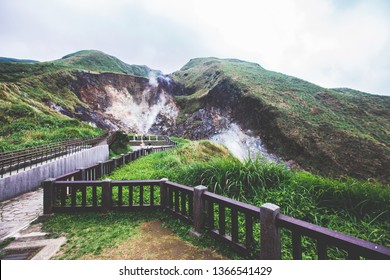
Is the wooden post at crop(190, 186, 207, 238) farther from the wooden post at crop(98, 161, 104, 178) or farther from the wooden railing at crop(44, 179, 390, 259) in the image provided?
the wooden post at crop(98, 161, 104, 178)

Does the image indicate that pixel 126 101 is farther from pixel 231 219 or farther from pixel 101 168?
pixel 231 219

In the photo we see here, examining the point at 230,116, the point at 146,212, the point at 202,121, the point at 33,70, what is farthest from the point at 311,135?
the point at 33,70

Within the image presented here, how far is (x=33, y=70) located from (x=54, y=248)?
50494 millimetres

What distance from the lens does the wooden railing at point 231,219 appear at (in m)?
2.49

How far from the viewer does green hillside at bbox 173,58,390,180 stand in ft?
109

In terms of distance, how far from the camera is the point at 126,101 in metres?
56.0

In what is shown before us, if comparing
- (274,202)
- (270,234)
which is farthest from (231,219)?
(274,202)

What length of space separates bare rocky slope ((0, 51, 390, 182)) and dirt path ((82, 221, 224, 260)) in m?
26.4

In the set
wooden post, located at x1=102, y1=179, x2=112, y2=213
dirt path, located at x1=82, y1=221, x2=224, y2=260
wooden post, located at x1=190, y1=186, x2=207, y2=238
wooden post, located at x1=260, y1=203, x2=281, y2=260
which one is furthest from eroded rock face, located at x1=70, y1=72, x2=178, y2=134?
wooden post, located at x1=260, y1=203, x2=281, y2=260

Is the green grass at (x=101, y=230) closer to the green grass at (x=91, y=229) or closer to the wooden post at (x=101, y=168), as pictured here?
the green grass at (x=91, y=229)

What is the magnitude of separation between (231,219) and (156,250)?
1514 millimetres

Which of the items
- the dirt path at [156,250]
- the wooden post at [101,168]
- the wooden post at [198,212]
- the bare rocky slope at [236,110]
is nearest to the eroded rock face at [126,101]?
the bare rocky slope at [236,110]

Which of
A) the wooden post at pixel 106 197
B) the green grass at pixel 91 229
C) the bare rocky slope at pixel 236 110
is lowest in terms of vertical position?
the green grass at pixel 91 229
